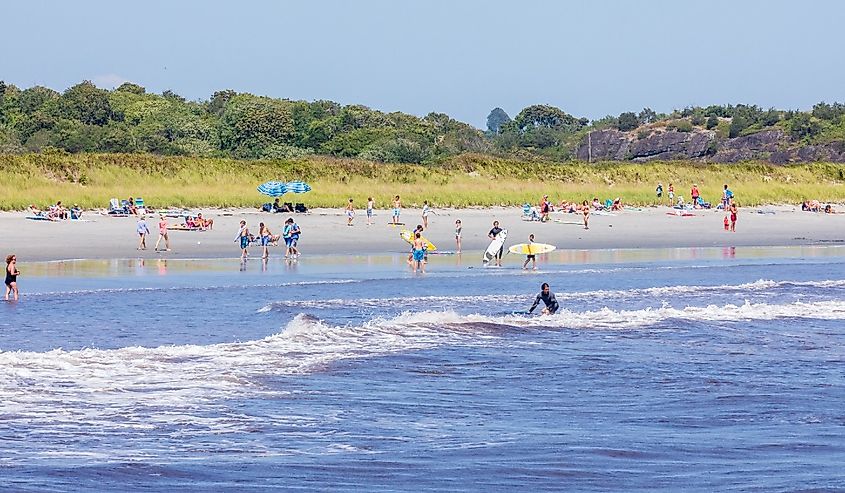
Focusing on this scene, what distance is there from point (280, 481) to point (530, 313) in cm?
1096

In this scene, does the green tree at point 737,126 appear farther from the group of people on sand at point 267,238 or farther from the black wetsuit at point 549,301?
the black wetsuit at point 549,301

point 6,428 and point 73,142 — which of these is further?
point 73,142

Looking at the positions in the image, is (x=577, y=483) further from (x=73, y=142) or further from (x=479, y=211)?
(x=73, y=142)

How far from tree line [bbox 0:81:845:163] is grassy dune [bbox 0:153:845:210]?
27.8 feet

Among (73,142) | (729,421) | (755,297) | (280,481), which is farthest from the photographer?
(73,142)

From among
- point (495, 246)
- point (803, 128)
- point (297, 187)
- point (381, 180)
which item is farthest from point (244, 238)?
point (803, 128)

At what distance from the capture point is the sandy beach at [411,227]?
30953mm

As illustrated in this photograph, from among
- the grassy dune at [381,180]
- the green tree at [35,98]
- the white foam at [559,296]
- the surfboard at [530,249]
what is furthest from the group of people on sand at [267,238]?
the green tree at [35,98]

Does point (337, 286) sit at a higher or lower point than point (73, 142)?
lower

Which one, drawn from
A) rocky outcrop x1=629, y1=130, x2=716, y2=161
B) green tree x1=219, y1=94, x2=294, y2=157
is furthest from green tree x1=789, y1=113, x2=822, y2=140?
green tree x1=219, y1=94, x2=294, y2=157

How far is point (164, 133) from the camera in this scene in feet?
218

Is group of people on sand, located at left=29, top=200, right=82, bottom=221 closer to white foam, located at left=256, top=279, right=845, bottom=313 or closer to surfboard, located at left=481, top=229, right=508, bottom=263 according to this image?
surfboard, located at left=481, top=229, right=508, bottom=263

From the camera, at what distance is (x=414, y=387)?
1284 cm

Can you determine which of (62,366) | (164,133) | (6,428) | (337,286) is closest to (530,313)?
(337,286)
